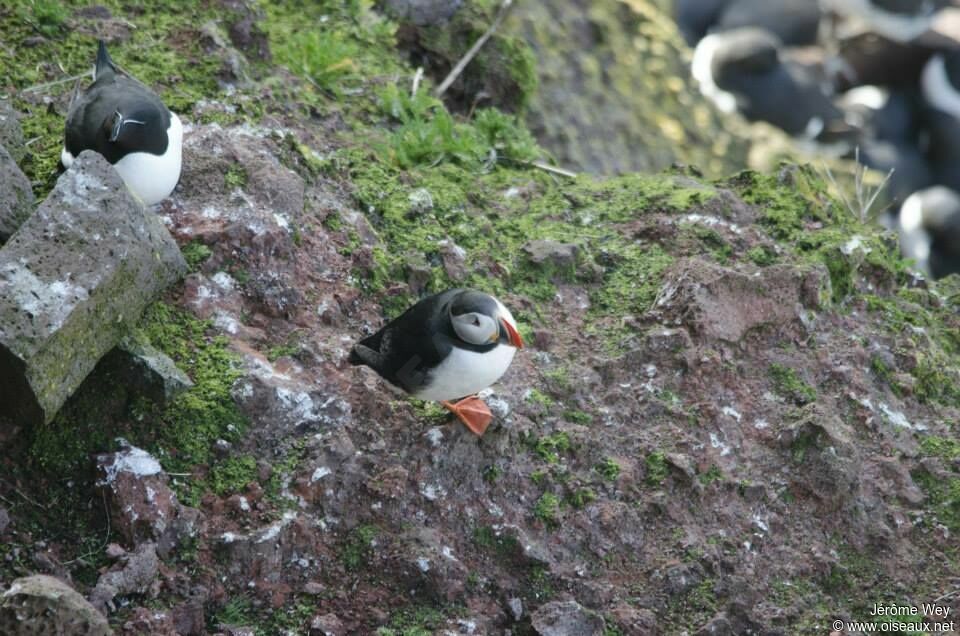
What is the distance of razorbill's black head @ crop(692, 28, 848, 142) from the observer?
10.9m

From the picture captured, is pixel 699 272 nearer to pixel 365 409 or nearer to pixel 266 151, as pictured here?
pixel 365 409

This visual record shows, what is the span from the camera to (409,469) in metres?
3.95

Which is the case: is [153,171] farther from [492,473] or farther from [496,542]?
[496,542]

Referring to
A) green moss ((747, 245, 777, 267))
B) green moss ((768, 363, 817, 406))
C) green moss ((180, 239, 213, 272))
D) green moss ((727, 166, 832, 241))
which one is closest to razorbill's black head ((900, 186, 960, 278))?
green moss ((727, 166, 832, 241))

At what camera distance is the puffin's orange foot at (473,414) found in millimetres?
3998

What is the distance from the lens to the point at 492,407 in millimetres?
4145

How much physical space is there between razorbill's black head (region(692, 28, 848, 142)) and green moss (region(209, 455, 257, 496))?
8.15 meters

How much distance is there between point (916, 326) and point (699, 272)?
1197 millimetres

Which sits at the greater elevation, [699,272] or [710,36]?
[699,272]

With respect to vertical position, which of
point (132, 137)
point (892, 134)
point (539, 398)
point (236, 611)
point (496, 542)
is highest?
point (132, 137)

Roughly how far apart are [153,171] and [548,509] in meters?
2.03

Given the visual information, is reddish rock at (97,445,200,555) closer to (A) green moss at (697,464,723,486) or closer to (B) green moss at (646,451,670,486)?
(B) green moss at (646,451,670,486)

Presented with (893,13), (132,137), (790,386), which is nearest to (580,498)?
(790,386)

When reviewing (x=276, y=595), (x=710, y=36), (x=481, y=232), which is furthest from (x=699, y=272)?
(x=710, y=36)
